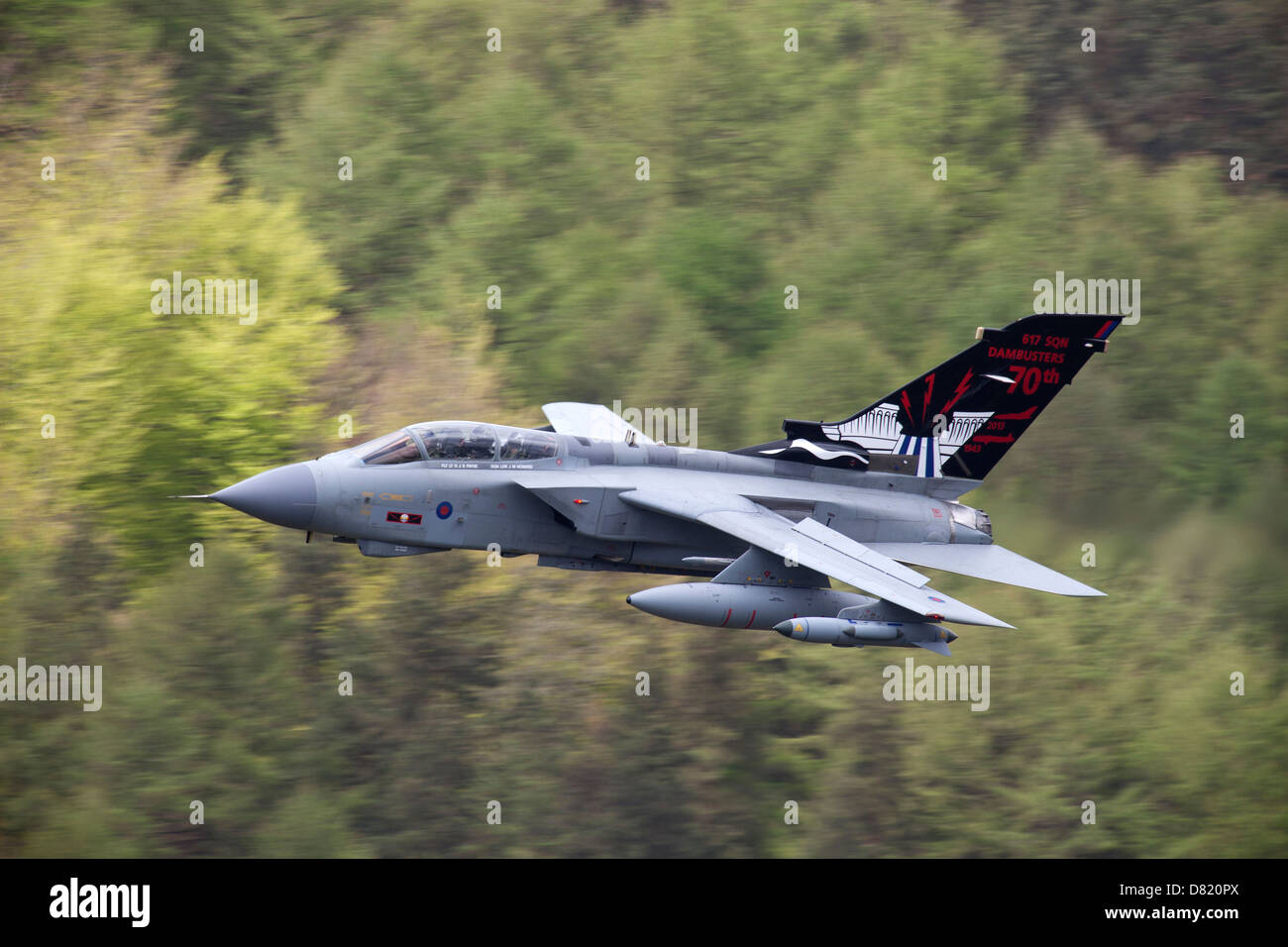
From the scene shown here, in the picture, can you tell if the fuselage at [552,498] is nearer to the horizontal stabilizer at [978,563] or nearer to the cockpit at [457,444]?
the cockpit at [457,444]

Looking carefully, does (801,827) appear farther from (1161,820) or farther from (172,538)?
(172,538)

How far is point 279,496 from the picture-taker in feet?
55.2

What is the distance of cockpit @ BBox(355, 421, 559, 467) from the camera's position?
57.4ft

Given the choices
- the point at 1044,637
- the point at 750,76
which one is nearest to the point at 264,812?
the point at 1044,637

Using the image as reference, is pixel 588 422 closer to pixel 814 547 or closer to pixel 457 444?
pixel 457 444

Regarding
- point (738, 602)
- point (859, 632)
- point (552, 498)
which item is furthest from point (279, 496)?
point (859, 632)

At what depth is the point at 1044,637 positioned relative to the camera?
26.5 m

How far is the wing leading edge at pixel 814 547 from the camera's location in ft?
52.1

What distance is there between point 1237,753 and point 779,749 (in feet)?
30.0

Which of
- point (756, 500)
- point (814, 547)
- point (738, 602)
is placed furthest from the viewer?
point (756, 500)

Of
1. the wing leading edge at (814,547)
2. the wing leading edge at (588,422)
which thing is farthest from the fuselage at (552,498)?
the wing leading edge at (588,422)

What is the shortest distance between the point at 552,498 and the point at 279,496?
3621 mm

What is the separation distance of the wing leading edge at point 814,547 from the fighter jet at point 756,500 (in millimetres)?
33

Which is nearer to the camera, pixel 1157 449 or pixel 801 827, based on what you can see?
pixel 801 827
